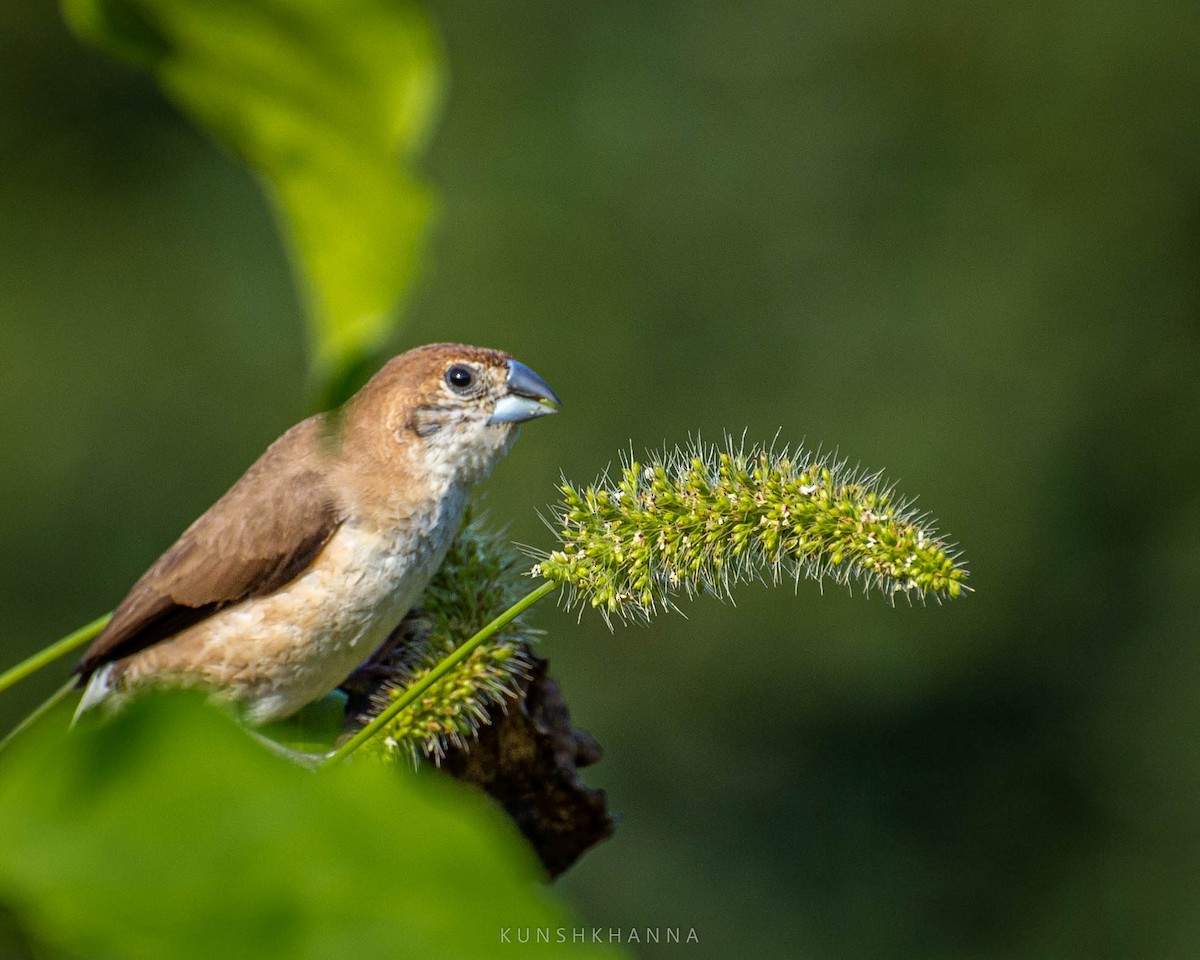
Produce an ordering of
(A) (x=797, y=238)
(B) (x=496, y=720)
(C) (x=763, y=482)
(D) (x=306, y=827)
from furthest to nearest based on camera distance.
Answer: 1. (A) (x=797, y=238)
2. (B) (x=496, y=720)
3. (C) (x=763, y=482)
4. (D) (x=306, y=827)

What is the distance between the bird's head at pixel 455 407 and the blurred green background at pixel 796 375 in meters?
9.21

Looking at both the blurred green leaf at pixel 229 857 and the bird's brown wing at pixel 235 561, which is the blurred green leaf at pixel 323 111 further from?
the bird's brown wing at pixel 235 561

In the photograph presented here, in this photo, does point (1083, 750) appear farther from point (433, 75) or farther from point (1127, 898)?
point (433, 75)

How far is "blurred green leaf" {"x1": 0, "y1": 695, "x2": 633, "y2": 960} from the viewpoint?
1.58 ft

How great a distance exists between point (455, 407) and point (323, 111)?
3.46 m

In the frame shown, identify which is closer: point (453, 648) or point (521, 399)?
point (453, 648)

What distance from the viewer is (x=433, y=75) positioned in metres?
0.61

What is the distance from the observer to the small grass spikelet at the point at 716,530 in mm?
2521

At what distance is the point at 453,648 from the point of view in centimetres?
329

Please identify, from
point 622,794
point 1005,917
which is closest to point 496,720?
point 622,794

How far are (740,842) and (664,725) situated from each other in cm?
146

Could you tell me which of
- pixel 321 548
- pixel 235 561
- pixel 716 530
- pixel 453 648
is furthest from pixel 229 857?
pixel 235 561

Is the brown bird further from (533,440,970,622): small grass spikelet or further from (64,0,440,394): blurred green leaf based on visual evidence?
(64,0,440,394): blurred green leaf

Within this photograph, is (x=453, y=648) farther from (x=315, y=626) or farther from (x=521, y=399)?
(x=521, y=399)
